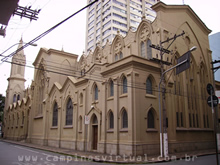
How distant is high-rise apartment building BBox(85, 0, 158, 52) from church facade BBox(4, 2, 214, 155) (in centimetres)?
3292

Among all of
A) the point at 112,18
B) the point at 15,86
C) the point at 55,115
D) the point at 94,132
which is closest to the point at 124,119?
the point at 94,132

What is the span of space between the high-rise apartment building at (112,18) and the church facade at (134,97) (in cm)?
3292

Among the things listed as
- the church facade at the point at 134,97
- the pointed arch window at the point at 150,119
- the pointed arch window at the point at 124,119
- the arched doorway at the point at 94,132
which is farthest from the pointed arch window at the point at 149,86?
the arched doorway at the point at 94,132

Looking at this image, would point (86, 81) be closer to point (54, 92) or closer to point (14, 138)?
point (54, 92)

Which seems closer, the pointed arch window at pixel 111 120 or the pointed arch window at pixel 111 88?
the pointed arch window at pixel 111 120

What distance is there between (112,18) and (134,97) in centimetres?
4990

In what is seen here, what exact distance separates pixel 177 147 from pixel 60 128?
14504mm

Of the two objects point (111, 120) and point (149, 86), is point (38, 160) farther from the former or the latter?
point (149, 86)

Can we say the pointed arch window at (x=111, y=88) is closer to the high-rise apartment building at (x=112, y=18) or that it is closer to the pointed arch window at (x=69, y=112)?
the pointed arch window at (x=69, y=112)

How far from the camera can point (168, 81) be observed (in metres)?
21.7

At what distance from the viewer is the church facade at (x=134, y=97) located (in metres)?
19.2

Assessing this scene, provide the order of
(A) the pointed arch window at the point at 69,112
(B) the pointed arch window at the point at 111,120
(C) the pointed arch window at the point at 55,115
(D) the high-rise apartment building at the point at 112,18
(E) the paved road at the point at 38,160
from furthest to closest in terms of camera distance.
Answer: (D) the high-rise apartment building at the point at 112,18 → (C) the pointed arch window at the point at 55,115 → (A) the pointed arch window at the point at 69,112 → (B) the pointed arch window at the point at 111,120 → (E) the paved road at the point at 38,160

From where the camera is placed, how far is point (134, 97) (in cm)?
1877

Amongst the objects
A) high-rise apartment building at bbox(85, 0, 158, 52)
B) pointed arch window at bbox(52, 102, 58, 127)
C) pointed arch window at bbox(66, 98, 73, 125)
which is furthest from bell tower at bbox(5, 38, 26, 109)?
pointed arch window at bbox(66, 98, 73, 125)
